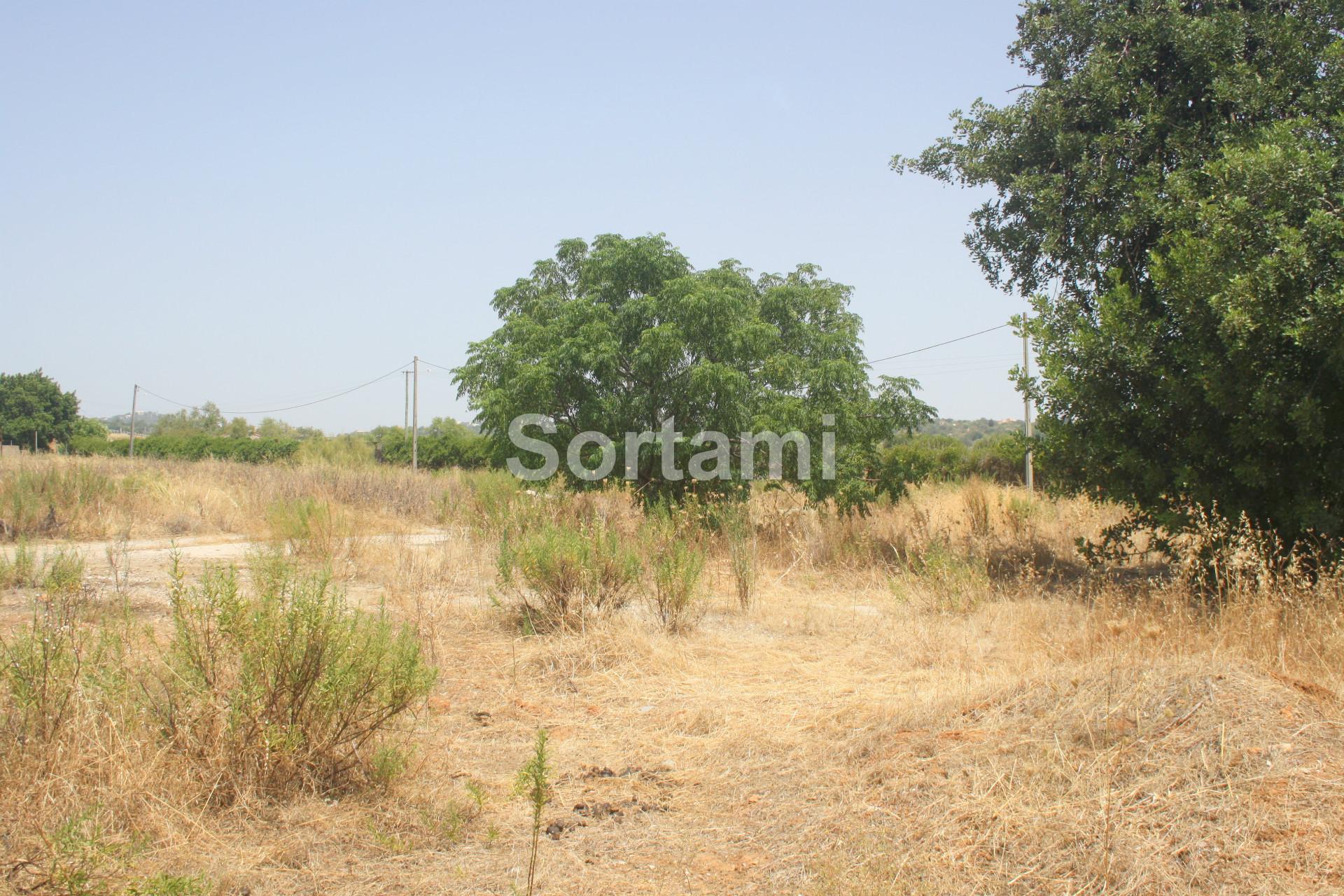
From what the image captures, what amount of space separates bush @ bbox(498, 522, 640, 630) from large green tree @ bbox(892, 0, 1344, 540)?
163 inches

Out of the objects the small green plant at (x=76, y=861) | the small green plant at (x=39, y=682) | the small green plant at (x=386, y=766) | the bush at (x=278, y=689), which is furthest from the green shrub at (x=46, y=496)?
the small green plant at (x=76, y=861)

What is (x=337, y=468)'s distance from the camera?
17.6m

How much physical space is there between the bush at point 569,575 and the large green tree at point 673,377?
4134 mm

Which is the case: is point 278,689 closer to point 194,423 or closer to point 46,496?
point 46,496

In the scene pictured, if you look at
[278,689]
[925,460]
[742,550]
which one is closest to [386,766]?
[278,689]

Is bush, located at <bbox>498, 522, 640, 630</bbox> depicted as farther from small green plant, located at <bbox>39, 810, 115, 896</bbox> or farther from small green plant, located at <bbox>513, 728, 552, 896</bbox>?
small green plant, located at <bbox>39, 810, 115, 896</bbox>

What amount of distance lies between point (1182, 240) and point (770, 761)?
6.13 meters

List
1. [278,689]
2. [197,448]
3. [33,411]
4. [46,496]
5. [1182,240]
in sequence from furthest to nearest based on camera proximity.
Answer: [33,411]
[197,448]
[46,496]
[1182,240]
[278,689]

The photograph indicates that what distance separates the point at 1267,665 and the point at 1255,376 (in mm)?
3084

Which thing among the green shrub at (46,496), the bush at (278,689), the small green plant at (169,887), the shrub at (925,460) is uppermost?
the shrub at (925,460)

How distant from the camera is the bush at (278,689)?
3.67m

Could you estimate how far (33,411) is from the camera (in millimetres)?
54438

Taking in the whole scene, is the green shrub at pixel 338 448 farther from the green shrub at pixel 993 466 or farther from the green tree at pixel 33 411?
the green tree at pixel 33 411

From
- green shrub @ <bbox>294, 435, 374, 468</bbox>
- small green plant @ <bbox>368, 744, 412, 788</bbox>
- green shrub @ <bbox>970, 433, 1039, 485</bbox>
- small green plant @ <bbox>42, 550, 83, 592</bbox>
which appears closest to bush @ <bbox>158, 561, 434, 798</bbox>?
small green plant @ <bbox>368, 744, 412, 788</bbox>
